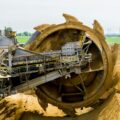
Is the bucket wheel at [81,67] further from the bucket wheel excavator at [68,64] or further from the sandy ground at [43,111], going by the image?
the sandy ground at [43,111]

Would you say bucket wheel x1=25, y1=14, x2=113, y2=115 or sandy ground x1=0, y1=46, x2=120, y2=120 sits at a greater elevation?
bucket wheel x1=25, y1=14, x2=113, y2=115

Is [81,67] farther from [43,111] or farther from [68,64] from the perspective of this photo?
A: [43,111]

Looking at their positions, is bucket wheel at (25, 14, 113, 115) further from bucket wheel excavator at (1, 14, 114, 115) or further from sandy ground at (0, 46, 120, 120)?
sandy ground at (0, 46, 120, 120)

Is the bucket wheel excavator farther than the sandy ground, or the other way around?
the sandy ground

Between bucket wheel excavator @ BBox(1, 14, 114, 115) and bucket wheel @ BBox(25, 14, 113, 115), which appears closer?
bucket wheel excavator @ BBox(1, 14, 114, 115)

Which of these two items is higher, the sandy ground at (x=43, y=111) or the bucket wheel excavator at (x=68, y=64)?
the bucket wheel excavator at (x=68, y=64)

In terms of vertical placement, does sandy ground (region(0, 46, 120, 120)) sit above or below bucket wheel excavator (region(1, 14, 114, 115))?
below

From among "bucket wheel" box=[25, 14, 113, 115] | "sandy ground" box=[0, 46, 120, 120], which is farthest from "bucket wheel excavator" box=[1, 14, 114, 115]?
"sandy ground" box=[0, 46, 120, 120]

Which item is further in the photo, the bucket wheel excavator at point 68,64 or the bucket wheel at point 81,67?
the bucket wheel at point 81,67

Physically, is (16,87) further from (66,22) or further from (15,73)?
(66,22)

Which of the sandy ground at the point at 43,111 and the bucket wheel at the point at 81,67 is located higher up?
the bucket wheel at the point at 81,67

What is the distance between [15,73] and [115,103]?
16.0 ft

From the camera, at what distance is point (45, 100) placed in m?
20.5

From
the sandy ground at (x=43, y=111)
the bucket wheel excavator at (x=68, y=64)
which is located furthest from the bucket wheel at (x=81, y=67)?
the sandy ground at (x=43, y=111)
